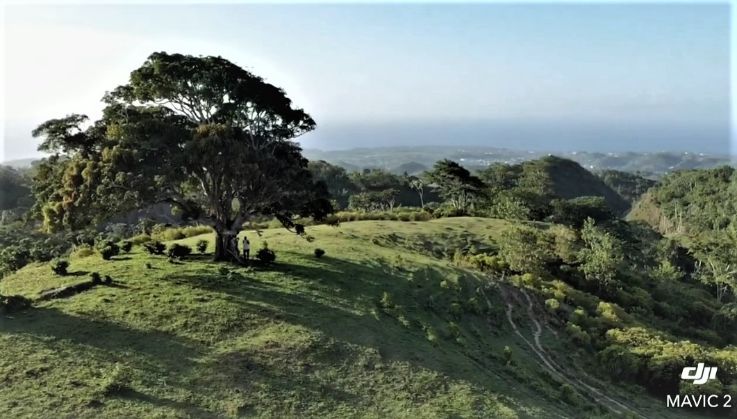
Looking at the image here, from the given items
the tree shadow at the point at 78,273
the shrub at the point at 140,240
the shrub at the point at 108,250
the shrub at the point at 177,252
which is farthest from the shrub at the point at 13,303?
the shrub at the point at 140,240

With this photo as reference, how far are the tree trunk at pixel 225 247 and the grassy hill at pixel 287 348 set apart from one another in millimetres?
585

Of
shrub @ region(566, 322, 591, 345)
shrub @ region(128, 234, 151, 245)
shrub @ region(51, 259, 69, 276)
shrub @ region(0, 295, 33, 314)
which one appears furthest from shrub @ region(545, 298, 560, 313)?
shrub @ region(0, 295, 33, 314)

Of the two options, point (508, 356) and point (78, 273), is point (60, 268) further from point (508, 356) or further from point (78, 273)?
point (508, 356)

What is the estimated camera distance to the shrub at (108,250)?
2219 centimetres

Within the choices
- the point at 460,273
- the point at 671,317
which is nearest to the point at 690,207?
the point at 671,317

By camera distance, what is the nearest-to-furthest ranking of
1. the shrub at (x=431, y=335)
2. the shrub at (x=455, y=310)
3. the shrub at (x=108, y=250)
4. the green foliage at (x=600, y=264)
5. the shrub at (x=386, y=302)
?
the shrub at (x=431, y=335) → the shrub at (x=386, y=302) → the shrub at (x=455, y=310) → the shrub at (x=108, y=250) → the green foliage at (x=600, y=264)

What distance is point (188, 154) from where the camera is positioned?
18922 mm

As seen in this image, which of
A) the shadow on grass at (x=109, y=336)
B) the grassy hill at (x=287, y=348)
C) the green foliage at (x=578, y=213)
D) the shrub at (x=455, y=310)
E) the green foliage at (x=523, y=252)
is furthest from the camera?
the green foliage at (x=578, y=213)

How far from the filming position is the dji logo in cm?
1986

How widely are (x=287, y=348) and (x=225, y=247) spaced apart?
7956mm

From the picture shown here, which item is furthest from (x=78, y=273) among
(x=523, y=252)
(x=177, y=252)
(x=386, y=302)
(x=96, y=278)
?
(x=523, y=252)

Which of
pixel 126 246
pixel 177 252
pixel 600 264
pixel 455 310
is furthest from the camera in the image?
pixel 600 264

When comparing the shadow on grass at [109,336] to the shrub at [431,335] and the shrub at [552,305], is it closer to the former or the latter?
the shrub at [431,335]

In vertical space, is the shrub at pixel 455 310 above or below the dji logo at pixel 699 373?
above
